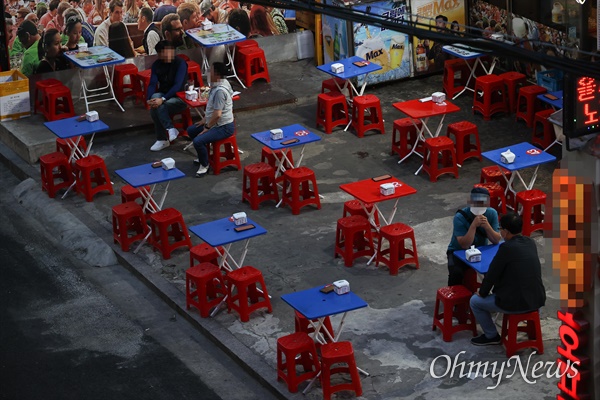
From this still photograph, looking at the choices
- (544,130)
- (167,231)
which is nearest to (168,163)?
(167,231)

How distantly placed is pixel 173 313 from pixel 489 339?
12.0 feet

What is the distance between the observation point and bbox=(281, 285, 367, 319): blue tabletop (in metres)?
12.0

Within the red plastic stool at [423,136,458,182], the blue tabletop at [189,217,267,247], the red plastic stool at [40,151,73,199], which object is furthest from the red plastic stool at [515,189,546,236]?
the red plastic stool at [40,151,73,199]

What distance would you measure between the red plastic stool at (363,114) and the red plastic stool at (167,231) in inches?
159

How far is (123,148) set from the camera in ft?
61.6

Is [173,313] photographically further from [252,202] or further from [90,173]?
[90,173]

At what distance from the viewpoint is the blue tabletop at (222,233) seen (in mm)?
13695

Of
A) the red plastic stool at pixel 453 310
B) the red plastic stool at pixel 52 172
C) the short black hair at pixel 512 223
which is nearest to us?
the short black hair at pixel 512 223

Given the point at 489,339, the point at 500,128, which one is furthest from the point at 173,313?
the point at 500,128

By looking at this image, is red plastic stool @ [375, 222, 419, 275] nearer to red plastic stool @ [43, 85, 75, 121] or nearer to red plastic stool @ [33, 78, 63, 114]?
red plastic stool @ [43, 85, 75, 121]

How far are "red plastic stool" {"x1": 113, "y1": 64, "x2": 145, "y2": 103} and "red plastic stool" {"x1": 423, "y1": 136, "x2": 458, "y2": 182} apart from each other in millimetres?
5243

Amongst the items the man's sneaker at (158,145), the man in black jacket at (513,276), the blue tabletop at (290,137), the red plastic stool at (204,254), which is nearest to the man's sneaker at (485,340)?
the man in black jacket at (513,276)

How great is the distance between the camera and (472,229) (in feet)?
42.7

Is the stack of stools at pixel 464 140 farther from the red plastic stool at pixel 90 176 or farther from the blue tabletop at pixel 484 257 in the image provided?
the red plastic stool at pixel 90 176
